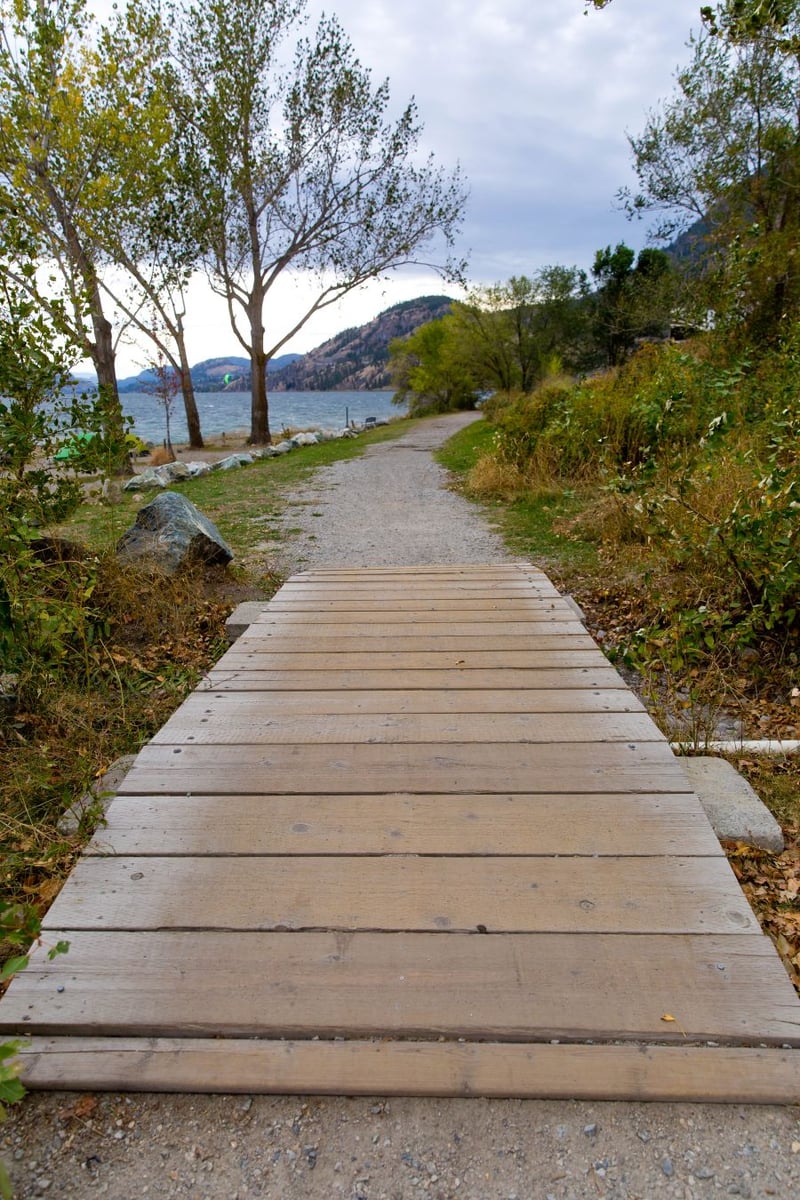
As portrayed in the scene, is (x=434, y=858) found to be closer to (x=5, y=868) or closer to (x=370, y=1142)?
(x=370, y=1142)

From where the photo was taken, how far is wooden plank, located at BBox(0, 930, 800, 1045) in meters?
1.41

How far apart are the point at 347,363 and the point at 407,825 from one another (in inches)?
5781

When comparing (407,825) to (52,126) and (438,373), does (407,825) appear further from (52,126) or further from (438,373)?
(438,373)

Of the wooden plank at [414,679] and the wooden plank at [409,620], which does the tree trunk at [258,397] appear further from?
the wooden plank at [414,679]

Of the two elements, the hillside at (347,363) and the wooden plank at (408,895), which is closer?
the wooden plank at (408,895)

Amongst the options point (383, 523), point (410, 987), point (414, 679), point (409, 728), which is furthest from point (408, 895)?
point (383, 523)

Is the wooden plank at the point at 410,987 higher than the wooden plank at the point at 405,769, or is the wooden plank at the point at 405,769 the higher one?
the wooden plank at the point at 405,769

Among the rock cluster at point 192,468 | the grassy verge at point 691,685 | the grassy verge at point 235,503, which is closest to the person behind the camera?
the grassy verge at point 691,685

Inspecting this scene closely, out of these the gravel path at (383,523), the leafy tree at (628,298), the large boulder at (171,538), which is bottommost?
the gravel path at (383,523)

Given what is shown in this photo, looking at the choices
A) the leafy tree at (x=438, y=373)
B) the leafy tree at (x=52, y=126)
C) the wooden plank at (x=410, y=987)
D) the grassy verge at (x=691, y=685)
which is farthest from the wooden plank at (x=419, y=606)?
the leafy tree at (x=438, y=373)

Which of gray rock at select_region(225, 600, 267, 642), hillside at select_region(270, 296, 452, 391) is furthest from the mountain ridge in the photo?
gray rock at select_region(225, 600, 267, 642)

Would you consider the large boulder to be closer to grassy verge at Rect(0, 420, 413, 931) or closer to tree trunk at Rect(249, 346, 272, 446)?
grassy verge at Rect(0, 420, 413, 931)

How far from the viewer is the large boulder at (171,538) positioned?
4.98m

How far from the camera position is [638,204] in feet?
62.0
